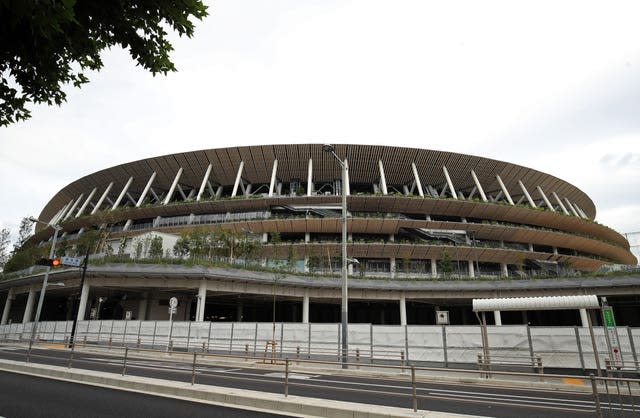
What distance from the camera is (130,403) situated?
8625mm

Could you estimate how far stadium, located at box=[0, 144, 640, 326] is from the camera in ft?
121

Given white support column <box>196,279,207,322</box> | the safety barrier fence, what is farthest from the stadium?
the safety barrier fence

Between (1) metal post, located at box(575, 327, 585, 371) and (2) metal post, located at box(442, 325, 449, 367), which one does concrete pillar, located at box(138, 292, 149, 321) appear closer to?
(2) metal post, located at box(442, 325, 449, 367)

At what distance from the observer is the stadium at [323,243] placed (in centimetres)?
3684

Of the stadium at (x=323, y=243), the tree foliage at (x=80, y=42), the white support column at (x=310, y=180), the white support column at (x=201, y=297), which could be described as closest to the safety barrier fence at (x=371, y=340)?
the white support column at (x=201, y=297)

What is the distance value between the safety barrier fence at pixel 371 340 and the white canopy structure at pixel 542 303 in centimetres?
176

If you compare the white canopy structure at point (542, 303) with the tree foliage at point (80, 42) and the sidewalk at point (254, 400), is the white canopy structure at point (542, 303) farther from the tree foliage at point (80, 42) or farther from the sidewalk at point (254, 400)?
the tree foliage at point (80, 42)

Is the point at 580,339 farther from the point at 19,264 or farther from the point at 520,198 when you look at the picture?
the point at 19,264

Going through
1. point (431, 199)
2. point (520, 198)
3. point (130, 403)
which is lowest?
point (130, 403)

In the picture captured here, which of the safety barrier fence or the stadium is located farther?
the stadium

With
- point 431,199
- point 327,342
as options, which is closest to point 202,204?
point 431,199

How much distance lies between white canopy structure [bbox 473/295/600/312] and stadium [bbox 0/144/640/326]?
21707mm

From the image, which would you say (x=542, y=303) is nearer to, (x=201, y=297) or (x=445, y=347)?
(x=445, y=347)

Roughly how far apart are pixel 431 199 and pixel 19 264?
52408mm
